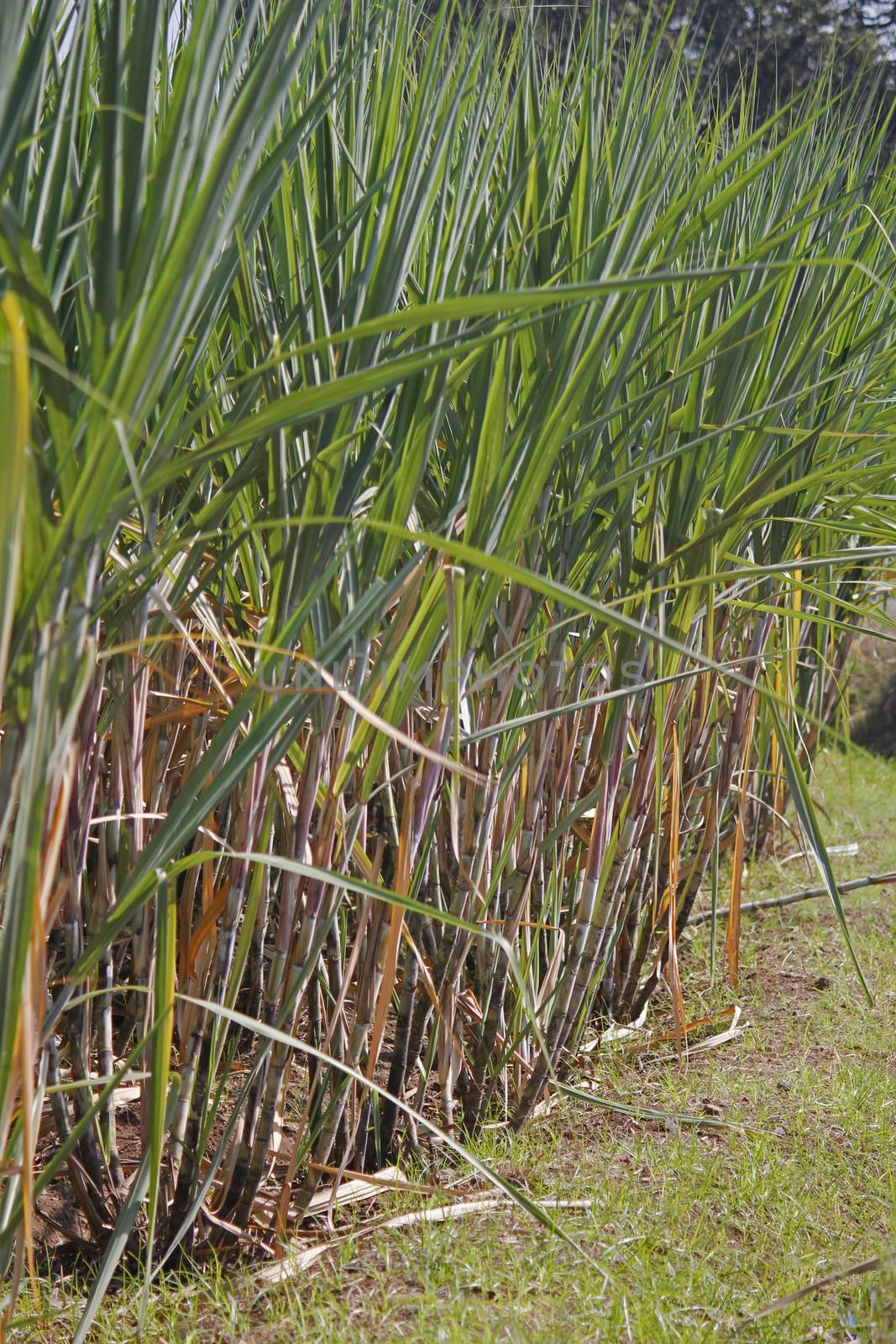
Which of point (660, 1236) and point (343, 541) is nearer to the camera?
point (343, 541)

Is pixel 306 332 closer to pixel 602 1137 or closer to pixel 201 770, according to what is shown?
pixel 201 770

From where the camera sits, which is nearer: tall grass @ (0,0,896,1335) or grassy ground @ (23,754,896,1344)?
tall grass @ (0,0,896,1335)

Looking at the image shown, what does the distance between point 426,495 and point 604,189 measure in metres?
0.34

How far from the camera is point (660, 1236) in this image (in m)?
1.19

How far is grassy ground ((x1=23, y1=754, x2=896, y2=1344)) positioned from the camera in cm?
102

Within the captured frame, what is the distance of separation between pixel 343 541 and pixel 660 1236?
81 centimetres

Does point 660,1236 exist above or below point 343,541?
below

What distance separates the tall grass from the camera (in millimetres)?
620

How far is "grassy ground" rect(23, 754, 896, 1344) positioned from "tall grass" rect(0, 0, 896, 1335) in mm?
79

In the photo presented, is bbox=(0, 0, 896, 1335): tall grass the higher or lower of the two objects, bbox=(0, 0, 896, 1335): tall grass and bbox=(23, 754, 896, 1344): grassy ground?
the higher

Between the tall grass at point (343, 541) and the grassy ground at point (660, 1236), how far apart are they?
0.08 metres

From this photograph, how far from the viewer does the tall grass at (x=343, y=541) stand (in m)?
0.62

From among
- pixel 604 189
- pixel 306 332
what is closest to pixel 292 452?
pixel 306 332

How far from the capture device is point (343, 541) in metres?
0.88
